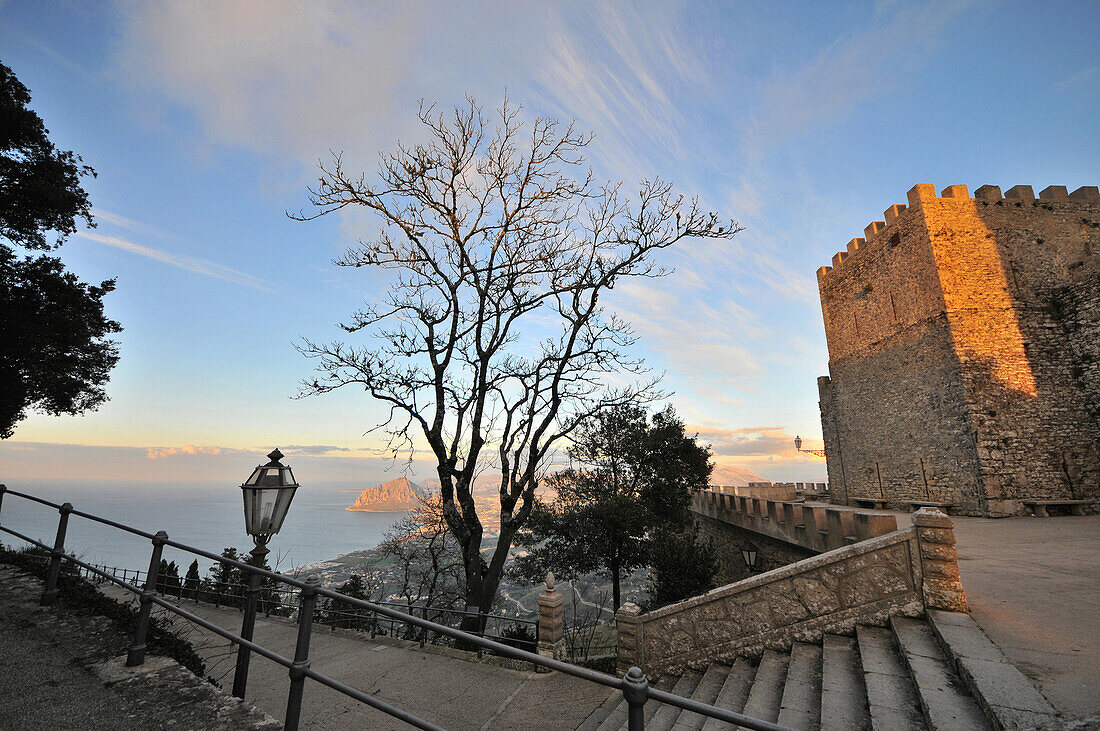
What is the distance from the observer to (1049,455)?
547 inches

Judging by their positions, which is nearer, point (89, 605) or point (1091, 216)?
point (89, 605)

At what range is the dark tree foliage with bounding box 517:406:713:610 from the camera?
16.4m

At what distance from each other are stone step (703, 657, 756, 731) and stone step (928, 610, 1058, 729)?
2.21 metres

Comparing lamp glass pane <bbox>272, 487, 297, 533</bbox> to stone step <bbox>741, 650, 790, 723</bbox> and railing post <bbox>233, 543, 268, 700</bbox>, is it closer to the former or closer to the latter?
railing post <bbox>233, 543, 268, 700</bbox>

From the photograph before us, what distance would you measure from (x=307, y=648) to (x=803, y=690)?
17.0ft

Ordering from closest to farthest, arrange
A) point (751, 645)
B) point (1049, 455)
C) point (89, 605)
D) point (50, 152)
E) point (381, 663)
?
point (89, 605), point (751, 645), point (381, 663), point (50, 152), point (1049, 455)

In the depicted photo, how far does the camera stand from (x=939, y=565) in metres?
5.21

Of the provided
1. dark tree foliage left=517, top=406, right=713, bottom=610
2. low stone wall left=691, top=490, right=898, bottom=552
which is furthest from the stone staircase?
dark tree foliage left=517, top=406, right=713, bottom=610

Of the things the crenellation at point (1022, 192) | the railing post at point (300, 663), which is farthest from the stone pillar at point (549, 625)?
the crenellation at point (1022, 192)

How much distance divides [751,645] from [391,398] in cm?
943

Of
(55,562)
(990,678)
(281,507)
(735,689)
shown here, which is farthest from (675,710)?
(55,562)

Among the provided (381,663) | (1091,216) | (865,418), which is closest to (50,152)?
(381,663)

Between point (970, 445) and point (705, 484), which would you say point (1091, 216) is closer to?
point (970, 445)

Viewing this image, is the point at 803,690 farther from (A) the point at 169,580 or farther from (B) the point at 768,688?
(A) the point at 169,580
